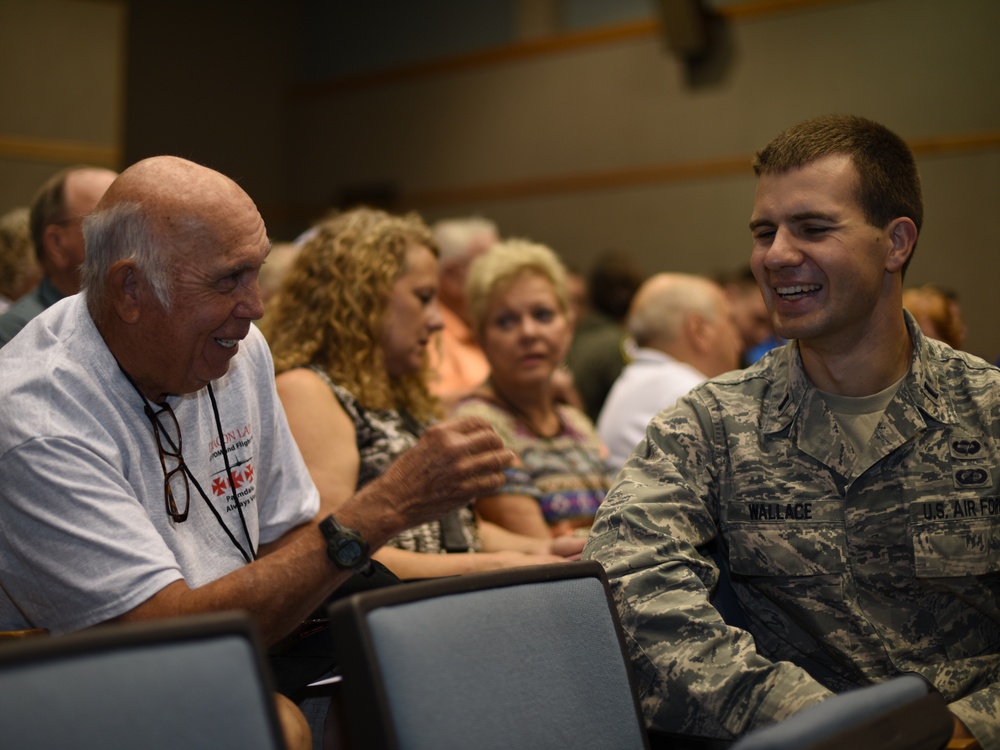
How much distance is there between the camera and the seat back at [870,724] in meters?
0.92

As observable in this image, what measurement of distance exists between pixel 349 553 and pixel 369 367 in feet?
3.15

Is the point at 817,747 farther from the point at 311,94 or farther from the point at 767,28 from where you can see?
the point at 311,94

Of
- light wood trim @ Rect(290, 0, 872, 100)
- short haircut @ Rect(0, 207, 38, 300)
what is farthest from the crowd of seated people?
light wood trim @ Rect(290, 0, 872, 100)

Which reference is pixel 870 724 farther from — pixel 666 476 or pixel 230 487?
pixel 230 487

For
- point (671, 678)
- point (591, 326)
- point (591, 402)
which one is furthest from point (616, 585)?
point (591, 326)

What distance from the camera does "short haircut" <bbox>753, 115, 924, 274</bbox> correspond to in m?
1.75

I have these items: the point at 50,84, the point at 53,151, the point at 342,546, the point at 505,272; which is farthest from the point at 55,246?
the point at 50,84

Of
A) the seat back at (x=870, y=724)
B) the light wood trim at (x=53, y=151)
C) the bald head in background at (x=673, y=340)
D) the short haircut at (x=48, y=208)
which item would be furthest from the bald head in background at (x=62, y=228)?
the light wood trim at (x=53, y=151)

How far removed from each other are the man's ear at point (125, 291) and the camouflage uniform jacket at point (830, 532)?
2.67 ft

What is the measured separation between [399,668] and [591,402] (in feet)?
11.9

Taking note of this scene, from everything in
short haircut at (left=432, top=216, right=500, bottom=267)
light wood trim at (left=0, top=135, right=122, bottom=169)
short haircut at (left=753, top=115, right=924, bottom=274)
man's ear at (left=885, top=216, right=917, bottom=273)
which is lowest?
short haircut at (left=432, top=216, right=500, bottom=267)

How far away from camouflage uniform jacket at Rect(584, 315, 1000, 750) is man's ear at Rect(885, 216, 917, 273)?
0.16 meters

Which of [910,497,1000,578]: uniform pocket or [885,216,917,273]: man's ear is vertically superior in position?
[885,216,917,273]: man's ear

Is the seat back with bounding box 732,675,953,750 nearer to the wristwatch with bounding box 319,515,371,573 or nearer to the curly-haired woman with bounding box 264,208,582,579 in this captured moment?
the wristwatch with bounding box 319,515,371,573
